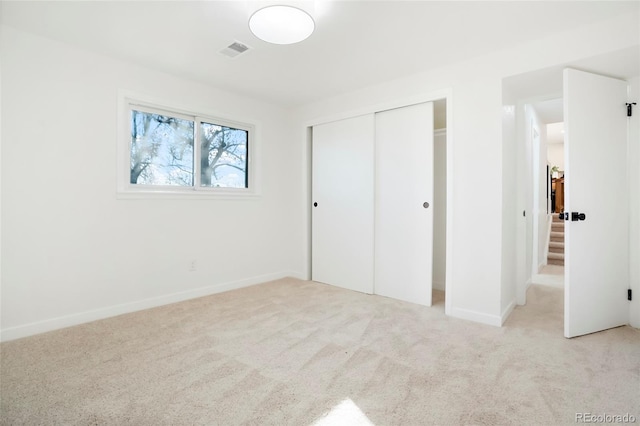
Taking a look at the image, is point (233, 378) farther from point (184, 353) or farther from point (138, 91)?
point (138, 91)

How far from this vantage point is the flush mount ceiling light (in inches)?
72.1

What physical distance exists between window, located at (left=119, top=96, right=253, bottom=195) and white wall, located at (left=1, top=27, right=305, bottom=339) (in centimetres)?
15

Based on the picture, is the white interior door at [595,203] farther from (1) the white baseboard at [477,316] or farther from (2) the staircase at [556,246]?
(2) the staircase at [556,246]

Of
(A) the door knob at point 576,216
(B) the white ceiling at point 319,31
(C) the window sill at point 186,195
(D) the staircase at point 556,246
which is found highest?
(B) the white ceiling at point 319,31

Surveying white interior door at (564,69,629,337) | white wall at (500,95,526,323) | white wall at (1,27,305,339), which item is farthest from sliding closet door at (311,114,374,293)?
white interior door at (564,69,629,337)

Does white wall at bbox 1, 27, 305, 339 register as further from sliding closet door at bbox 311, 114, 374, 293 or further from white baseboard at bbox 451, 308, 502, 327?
white baseboard at bbox 451, 308, 502, 327

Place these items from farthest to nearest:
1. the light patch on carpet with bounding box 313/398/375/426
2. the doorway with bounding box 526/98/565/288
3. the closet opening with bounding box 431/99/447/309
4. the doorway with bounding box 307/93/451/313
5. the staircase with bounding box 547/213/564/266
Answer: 1. the staircase with bounding box 547/213/564/266
2. the doorway with bounding box 526/98/565/288
3. the closet opening with bounding box 431/99/447/309
4. the doorway with bounding box 307/93/451/313
5. the light patch on carpet with bounding box 313/398/375/426

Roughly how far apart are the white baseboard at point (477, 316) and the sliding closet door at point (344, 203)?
96cm

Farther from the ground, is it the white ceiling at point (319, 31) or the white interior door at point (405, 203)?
the white ceiling at point (319, 31)

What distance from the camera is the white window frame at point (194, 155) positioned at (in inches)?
110

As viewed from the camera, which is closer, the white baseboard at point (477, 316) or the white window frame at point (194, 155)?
the white baseboard at point (477, 316)

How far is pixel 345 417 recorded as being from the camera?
1450 mm

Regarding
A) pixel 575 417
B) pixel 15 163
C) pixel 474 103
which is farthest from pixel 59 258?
pixel 474 103

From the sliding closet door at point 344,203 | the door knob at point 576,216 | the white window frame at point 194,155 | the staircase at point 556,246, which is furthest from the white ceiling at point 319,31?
the staircase at point 556,246
